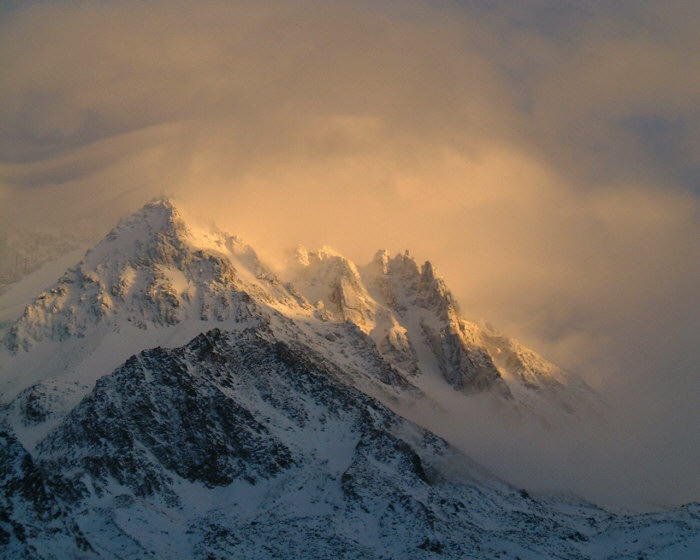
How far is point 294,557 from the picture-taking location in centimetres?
14600

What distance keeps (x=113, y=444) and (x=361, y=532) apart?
5729 cm

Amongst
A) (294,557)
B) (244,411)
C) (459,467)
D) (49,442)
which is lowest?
(49,442)

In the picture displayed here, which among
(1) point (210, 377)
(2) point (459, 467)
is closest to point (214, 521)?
(1) point (210, 377)

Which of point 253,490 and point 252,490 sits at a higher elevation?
point 253,490

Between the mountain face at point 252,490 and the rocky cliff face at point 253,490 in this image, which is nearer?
the mountain face at point 252,490

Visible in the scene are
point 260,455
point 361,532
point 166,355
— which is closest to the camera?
point 361,532

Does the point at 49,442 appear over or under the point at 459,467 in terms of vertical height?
under

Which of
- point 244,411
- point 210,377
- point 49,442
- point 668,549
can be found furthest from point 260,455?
point 668,549

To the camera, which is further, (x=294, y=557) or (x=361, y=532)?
(x=361, y=532)

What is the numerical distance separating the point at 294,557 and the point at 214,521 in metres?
22.4

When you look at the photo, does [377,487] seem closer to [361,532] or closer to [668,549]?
[361,532]

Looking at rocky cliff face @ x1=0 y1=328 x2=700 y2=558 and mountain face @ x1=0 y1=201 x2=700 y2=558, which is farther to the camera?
rocky cliff face @ x1=0 y1=328 x2=700 y2=558

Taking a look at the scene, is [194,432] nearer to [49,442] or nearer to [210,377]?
[210,377]

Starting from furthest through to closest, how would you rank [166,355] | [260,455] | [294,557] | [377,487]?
[166,355], [260,455], [377,487], [294,557]
